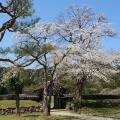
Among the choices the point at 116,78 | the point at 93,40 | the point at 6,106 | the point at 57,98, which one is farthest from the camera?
the point at 57,98

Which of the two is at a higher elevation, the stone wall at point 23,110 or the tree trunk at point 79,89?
the tree trunk at point 79,89

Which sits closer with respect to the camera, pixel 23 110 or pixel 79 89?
pixel 23 110

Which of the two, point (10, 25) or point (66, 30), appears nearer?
point (10, 25)

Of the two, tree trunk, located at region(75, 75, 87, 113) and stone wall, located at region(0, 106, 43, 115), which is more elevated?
tree trunk, located at region(75, 75, 87, 113)

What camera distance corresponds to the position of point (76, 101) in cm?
3042

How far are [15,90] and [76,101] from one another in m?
8.50

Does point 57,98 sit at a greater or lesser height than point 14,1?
lesser

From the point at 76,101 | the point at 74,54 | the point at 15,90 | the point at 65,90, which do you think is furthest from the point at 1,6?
the point at 65,90

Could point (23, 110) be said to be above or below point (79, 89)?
below

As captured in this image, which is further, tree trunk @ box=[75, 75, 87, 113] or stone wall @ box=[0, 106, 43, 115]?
tree trunk @ box=[75, 75, 87, 113]

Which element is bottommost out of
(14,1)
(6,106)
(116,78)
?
(6,106)

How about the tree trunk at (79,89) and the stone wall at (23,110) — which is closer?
the stone wall at (23,110)

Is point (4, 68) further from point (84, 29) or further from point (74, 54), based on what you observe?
point (84, 29)

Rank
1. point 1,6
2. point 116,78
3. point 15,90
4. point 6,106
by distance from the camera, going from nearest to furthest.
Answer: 1. point 1,6
2. point 15,90
3. point 6,106
4. point 116,78
